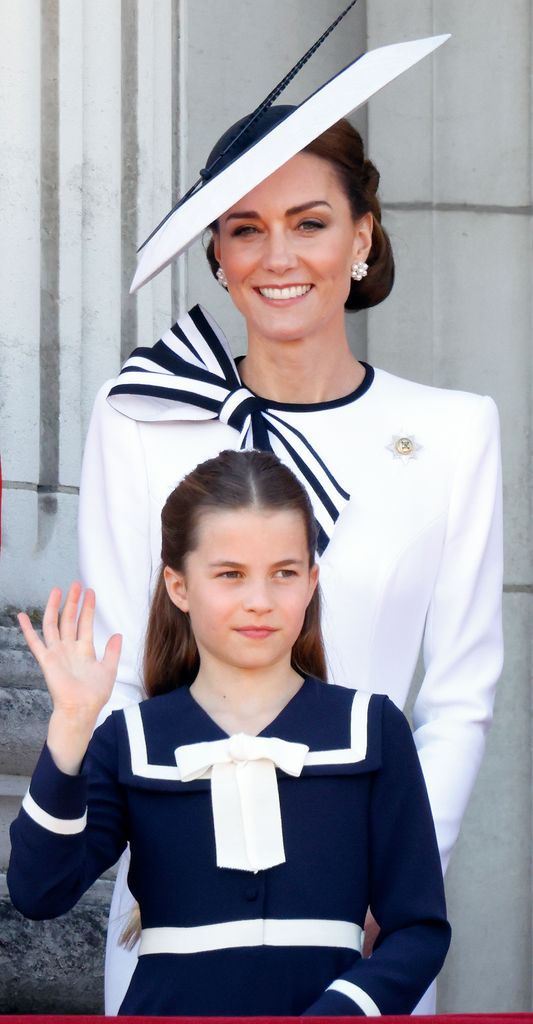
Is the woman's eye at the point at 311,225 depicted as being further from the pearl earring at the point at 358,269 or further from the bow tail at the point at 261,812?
the bow tail at the point at 261,812

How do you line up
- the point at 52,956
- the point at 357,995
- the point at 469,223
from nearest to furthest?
the point at 357,995 < the point at 52,956 < the point at 469,223

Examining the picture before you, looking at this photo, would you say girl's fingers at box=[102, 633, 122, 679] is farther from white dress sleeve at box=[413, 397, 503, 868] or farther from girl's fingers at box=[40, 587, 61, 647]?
white dress sleeve at box=[413, 397, 503, 868]

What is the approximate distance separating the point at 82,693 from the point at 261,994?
1.17ft

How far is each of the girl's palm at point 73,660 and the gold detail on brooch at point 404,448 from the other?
773mm

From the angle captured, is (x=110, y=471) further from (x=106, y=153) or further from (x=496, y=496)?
(x=106, y=153)

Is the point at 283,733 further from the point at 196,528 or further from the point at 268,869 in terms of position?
the point at 196,528

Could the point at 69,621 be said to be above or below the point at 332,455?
below

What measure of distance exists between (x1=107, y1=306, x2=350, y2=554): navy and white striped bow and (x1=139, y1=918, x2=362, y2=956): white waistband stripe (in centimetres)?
68

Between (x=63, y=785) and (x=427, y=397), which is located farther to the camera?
(x=427, y=397)

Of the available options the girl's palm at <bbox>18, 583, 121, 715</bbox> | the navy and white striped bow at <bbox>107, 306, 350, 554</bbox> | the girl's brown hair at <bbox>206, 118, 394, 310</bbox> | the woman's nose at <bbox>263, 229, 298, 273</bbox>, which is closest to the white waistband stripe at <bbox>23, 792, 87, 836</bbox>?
the girl's palm at <bbox>18, 583, 121, 715</bbox>

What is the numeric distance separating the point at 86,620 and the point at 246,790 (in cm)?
25

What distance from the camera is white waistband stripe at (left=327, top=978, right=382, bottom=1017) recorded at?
2.11 metres

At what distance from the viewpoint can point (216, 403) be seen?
286 centimetres

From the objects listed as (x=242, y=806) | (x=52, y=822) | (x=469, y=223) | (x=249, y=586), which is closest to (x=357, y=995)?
(x=242, y=806)
